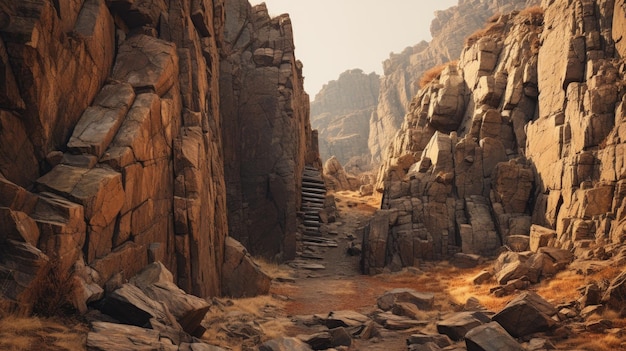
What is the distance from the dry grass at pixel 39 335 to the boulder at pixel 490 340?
975 cm

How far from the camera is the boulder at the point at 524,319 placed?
14.1 m

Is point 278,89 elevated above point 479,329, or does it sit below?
above

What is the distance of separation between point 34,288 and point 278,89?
27179 mm

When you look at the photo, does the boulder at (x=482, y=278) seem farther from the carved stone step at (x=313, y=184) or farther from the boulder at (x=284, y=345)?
the carved stone step at (x=313, y=184)

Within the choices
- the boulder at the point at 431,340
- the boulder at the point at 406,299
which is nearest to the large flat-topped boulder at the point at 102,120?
the boulder at the point at 431,340

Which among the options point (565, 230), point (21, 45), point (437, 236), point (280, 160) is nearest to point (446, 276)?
point (437, 236)

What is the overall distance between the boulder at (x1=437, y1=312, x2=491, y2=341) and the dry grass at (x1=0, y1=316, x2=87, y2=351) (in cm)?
1085

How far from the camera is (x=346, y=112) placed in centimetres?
14838

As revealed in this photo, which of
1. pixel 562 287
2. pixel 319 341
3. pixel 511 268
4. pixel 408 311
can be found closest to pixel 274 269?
pixel 408 311

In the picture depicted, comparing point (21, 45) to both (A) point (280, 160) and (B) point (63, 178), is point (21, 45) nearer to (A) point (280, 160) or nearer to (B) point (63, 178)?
(B) point (63, 178)

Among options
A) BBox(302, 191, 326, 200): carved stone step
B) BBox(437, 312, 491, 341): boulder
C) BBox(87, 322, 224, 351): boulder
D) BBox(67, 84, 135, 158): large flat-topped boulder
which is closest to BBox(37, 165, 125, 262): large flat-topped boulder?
BBox(67, 84, 135, 158): large flat-topped boulder

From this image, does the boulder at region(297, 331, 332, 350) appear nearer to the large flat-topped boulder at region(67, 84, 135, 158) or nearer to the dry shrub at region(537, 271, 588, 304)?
the large flat-topped boulder at region(67, 84, 135, 158)

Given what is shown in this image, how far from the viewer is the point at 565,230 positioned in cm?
2447

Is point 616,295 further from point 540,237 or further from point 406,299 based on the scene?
point 540,237
